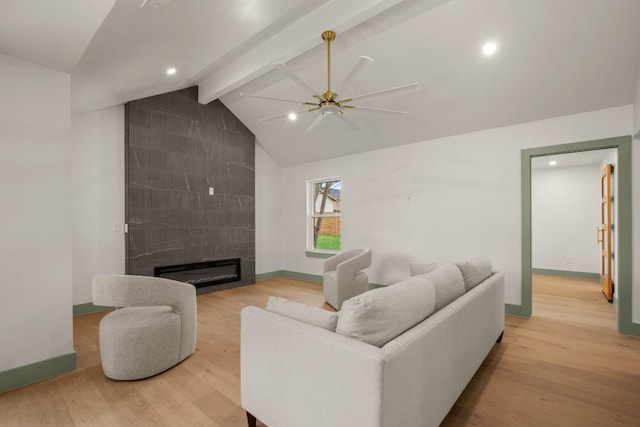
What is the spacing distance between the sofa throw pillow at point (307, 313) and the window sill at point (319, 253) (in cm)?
421

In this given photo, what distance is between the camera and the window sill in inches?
238

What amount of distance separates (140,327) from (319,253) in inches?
159

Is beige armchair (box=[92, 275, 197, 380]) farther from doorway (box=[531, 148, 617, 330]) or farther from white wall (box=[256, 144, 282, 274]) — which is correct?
doorway (box=[531, 148, 617, 330])

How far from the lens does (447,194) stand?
4.58m

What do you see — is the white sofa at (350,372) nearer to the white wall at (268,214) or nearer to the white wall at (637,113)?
the white wall at (637,113)

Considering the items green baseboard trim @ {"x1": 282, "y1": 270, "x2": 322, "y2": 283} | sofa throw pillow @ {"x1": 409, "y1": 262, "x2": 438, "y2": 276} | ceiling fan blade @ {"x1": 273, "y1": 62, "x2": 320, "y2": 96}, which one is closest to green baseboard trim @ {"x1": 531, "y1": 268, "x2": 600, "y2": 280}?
sofa throw pillow @ {"x1": 409, "y1": 262, "x2": 438, "y2": 276}

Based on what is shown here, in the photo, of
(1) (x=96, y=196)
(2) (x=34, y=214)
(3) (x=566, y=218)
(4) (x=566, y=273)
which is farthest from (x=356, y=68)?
(4) (x=566, y=273)

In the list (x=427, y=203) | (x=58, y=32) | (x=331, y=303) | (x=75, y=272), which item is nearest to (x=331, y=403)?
(x=58, y=32)

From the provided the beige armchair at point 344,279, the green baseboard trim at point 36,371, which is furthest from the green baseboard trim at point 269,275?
the green baseboard trim at point 36,371

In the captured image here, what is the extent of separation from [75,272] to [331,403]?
4296 mm

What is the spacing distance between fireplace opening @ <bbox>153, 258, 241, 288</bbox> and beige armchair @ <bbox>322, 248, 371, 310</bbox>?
6.68 ft

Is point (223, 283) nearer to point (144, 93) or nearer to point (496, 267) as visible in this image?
point (144, 93)

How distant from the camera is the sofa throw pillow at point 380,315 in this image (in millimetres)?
1392

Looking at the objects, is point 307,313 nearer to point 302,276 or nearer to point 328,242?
point 328,242
